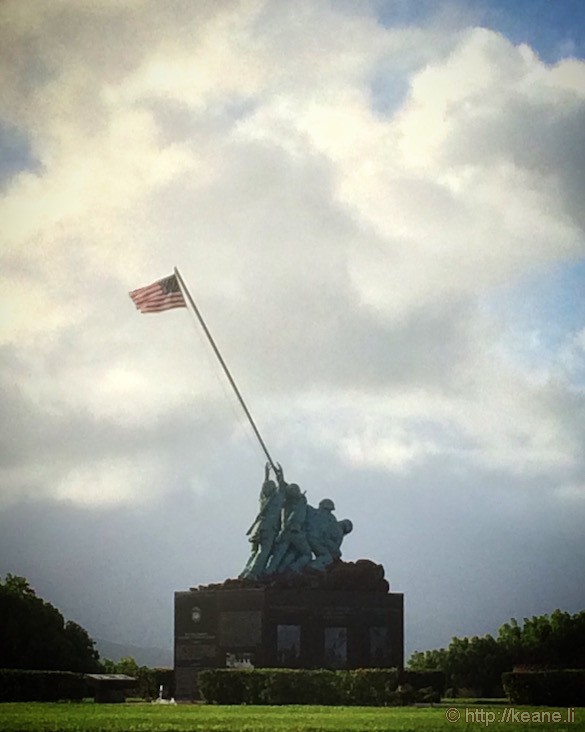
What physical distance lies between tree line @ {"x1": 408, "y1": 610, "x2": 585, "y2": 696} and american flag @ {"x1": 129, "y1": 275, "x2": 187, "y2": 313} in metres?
14.1

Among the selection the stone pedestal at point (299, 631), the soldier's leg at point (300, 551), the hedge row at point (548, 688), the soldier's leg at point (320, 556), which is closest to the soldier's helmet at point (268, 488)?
the soldier's leg at point (300, 551)

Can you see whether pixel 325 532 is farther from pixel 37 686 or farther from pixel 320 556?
pixel 37 686

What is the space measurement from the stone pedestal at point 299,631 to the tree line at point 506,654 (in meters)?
3.22

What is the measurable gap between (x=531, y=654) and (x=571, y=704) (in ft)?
46.7

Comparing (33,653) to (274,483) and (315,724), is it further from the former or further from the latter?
(315,724)

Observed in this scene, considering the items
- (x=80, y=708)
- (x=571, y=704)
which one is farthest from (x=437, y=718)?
(x=80, y=708)

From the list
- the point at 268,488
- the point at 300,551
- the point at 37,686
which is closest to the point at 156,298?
the point at 268,488

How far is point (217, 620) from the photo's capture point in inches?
1447

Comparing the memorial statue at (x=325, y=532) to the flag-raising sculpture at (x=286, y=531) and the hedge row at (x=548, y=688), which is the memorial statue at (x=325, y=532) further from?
the hedge row at (x=548, y=688)

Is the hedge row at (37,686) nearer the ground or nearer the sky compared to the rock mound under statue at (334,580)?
nearer the ground

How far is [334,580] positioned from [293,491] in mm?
3178

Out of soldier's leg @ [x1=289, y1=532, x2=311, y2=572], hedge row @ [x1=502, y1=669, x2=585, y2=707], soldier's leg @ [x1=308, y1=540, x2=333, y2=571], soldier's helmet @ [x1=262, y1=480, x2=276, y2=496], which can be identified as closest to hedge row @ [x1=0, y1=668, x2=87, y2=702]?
soldier's leg @ [x1=289, y1=532, x2=311, y2=572]

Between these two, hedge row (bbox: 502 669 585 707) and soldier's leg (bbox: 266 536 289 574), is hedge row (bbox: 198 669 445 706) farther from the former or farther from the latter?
soldier's leg (bbox: 266 536 289 574)

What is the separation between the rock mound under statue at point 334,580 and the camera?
119ft
